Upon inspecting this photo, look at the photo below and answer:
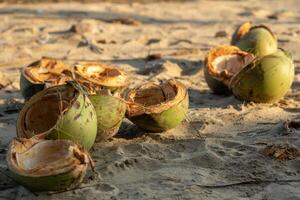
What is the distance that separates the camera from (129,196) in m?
2.81

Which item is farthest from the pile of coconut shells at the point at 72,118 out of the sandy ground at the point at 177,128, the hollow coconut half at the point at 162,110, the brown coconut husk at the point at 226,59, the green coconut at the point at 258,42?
the green coconut at the point at 258,42

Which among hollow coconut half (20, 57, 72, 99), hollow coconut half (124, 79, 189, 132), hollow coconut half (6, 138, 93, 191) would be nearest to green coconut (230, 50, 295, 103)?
hollow coconut half (124, 79, 189, 132)

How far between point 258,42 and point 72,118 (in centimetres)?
238

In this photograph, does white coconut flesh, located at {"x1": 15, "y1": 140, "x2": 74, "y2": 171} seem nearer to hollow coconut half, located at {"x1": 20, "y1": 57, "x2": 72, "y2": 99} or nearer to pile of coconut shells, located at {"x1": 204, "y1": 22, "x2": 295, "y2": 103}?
hollow coconut half, located at {"x1": 20, "y1": 57, "x2": 72, "y2": 99}

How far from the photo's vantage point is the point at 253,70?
4176 mm

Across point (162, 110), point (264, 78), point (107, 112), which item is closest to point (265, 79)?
point (264, 78)

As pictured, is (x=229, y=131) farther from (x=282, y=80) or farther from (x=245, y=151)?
(x=282, y=80)

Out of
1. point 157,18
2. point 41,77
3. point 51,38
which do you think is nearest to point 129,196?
point 41,77

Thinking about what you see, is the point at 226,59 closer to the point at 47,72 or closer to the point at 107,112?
the point at 47,72

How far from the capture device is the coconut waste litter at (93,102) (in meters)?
2.81

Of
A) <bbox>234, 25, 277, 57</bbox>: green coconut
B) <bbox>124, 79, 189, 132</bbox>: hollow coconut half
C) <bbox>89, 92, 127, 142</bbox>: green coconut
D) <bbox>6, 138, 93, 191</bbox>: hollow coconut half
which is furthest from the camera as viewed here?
<bbox>234, 25, 277, 57</bbox>: green coconut

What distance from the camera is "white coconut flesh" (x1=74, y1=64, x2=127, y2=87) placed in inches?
165

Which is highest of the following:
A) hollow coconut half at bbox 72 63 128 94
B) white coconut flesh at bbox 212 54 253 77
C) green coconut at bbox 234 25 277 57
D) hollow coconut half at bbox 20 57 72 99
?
green coconut at bbox 234 25 277 57

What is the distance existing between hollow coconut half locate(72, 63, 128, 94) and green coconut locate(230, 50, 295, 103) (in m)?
0.86
